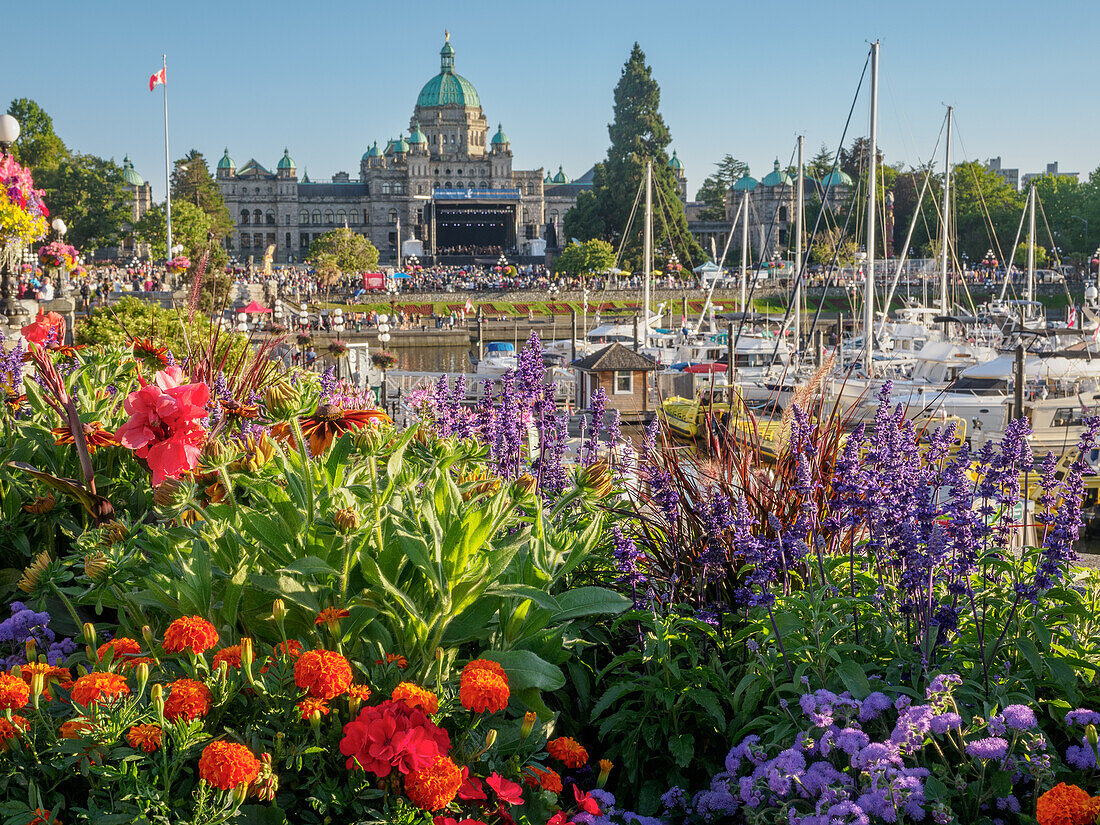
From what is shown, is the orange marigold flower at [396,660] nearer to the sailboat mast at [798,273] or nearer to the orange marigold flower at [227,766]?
the orange marigold flower at [227,766]

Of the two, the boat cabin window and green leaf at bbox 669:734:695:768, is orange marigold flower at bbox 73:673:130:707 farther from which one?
the boat cabin window

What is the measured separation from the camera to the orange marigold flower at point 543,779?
2.67 metres

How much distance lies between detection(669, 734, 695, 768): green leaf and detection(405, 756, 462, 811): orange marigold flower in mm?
867

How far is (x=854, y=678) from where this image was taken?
284 centimetres

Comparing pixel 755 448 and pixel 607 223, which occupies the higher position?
pixel 607 223

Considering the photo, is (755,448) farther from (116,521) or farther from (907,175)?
(907,175)

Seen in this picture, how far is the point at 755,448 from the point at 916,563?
43.7 inches

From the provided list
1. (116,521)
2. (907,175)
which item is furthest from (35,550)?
(907,175)

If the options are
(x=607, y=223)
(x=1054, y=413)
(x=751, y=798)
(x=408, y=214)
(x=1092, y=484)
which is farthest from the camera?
(x=408, y=214)

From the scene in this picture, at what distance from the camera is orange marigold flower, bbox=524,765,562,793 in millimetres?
2668

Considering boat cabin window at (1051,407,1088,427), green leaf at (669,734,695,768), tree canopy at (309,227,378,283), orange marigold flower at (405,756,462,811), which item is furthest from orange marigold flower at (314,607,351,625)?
tree canopy at (309,227,378,283)

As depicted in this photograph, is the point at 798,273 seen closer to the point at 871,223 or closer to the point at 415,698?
the point at 871,223

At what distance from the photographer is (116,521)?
3.32 metres

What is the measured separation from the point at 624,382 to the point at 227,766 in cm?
1932
